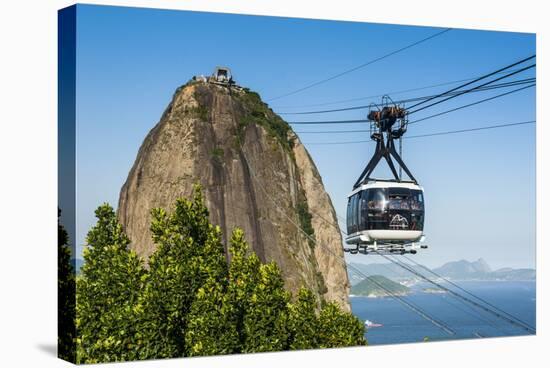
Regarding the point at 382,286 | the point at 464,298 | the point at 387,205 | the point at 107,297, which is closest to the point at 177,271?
the point at 107,297

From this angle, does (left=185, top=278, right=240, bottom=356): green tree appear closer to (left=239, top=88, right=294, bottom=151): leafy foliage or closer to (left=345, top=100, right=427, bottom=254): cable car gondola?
(left=345, top=100, right=427, bottom=254): cable car gondola

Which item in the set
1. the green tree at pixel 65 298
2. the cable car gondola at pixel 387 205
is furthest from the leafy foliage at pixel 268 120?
the green tree at pixel 65 298

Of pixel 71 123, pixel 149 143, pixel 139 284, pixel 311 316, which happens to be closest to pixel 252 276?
pixel 311 316

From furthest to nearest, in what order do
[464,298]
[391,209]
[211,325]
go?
[464,298] → [391,209] → [211,325]

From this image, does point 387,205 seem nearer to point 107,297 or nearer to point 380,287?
point 107,297

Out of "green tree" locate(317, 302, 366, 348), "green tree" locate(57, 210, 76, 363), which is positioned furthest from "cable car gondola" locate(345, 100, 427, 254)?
"green tree" locate(57, 210, 76, 363)

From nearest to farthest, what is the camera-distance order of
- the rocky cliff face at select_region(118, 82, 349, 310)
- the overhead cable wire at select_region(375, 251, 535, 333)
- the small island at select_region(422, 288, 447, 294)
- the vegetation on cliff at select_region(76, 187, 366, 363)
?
the vegetation on cliff at select_region(76, 187, 366, 363) → the overhead cable wire at select_region(375, 251, 535, 333) → the small island at select_region(422, 288, 447, 294) → the rocky cliff face at select_region(118, 82, 349, 310)
